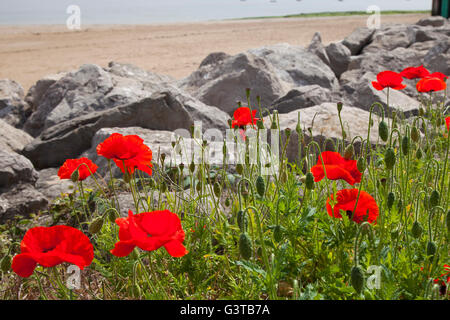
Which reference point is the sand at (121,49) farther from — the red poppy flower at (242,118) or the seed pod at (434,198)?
the seed pod at (434,198)

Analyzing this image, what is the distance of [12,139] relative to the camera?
196 inches

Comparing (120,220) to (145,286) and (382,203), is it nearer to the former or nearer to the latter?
(145,286)

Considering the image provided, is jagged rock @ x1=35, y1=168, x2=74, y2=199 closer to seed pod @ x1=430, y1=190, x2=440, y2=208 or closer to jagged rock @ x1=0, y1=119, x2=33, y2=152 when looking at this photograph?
jagged rock @ x1=0, y1=119, x2=33, y2=152

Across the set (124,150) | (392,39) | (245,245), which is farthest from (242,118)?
(392,39)

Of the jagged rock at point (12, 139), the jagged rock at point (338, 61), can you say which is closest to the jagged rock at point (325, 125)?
the jagged rock at point (12, 139)

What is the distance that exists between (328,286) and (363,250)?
0.22 meters

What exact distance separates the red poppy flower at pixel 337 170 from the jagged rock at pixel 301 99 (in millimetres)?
3610

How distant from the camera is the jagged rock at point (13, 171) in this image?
3771 millimetres

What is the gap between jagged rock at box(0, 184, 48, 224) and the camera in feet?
11.8

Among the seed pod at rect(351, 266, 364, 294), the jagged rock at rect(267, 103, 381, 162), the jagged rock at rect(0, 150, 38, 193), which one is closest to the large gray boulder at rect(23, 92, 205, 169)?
the jagged rock at rect(0, 150, 38, 193)

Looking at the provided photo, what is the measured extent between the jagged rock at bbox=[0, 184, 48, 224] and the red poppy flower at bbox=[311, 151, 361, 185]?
105 inches

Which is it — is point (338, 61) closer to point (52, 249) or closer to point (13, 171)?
point (13, 171)

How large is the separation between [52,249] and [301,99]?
14.4ft

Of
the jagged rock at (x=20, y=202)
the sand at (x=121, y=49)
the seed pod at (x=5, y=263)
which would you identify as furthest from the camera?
the sand at (x=121, y=49)
